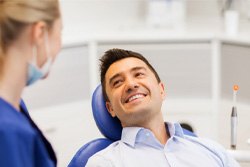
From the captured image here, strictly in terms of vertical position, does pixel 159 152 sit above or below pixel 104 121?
below

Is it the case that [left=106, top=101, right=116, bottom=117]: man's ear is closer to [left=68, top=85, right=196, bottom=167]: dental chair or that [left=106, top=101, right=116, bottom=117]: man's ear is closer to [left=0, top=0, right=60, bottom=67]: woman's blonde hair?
[left=68, top=85, right=196, bottom=167]: dental chair

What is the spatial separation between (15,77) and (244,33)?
7.14 feet

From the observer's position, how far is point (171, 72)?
304cm

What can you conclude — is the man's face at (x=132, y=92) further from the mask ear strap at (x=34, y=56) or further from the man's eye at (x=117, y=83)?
the mask ear strap at (x=34, y=56)

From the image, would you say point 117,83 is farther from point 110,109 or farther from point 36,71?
point 36,71

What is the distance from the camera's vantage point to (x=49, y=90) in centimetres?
290

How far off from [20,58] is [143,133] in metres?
0.76

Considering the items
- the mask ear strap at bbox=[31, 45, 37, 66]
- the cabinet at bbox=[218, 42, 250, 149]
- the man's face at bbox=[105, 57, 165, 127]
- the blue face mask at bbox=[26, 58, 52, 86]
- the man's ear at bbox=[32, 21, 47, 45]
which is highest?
the man's ear at bbox=[32, 21, 47, 45]

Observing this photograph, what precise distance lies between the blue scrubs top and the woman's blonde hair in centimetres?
14

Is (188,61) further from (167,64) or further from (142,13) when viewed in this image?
(142,13)

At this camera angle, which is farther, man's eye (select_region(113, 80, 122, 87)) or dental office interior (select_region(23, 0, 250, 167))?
dental office interior (select_region(23, 0, 250, 167))

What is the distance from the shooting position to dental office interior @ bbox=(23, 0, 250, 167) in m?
2.90

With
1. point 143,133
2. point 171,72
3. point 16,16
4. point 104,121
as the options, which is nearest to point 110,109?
point 104,121

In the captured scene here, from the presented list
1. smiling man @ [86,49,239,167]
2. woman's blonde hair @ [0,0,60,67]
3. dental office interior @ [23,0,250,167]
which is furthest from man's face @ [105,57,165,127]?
dental office interior @ [23,0,250,167]
